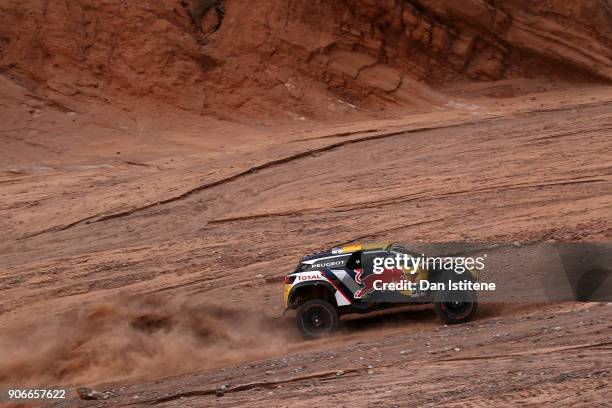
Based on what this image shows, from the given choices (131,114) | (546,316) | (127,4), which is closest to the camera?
(546,316)

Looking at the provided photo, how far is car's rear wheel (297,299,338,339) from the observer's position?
1331 centimetres

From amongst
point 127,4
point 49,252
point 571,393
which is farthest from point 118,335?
point 127,4

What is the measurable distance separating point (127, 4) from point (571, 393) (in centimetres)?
2144

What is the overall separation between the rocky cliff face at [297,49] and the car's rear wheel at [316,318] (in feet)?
43.3

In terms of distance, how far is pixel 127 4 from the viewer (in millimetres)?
27266

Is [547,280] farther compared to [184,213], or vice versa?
[184,213]

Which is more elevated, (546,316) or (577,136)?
(577,136)

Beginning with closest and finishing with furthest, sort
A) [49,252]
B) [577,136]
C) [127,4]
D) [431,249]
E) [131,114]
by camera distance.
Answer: [431,249] < [49,252] < [577,136] < [131,114] < [127,4]

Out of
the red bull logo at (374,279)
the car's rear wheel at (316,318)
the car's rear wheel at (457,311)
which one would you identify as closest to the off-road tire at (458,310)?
the car's rear wheel at (457,311)

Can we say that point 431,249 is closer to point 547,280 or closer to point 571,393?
point 547,280

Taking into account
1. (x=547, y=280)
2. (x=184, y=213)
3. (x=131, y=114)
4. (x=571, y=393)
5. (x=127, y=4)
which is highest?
(x=127, y=4)

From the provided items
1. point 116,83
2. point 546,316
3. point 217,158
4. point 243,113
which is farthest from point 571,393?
point 116,83

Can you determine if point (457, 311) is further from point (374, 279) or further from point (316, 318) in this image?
point (316, 318)

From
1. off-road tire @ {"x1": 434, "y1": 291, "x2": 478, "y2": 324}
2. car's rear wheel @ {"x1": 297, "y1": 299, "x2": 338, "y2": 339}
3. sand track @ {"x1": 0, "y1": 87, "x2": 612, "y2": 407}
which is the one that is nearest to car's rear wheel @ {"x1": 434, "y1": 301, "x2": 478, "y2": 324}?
off-road tire @ {"x1": 434, "y1": 291, "x2": 478, "y2": 324}
